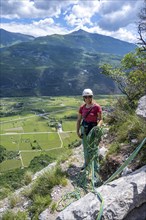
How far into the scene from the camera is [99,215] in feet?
18.2

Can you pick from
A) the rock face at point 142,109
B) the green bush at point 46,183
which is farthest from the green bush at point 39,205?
the rock face at point 142,109

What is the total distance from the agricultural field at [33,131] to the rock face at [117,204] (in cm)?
5593

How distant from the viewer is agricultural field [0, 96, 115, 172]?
284 ft

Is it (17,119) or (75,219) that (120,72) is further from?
(17,119)

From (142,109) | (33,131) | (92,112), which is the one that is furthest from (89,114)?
(33,131)

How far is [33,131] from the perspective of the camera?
119 meters

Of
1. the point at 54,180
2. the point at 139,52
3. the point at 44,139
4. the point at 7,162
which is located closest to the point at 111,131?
the point at 54,180

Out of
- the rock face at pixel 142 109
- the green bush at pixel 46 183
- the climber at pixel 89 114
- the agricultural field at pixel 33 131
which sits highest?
the rock face at pixel 142 109

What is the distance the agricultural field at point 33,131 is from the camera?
284 feet

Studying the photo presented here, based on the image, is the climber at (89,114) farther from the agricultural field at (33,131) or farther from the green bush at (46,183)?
the agricultural field at (33,131)

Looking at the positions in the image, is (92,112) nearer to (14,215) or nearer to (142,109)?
(142,109)

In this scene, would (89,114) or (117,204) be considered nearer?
(117,204)

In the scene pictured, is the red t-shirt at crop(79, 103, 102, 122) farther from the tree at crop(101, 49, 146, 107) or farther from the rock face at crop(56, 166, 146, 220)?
the tree at crop(101, 49, 146, 107)

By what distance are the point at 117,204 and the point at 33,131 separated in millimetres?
114332
